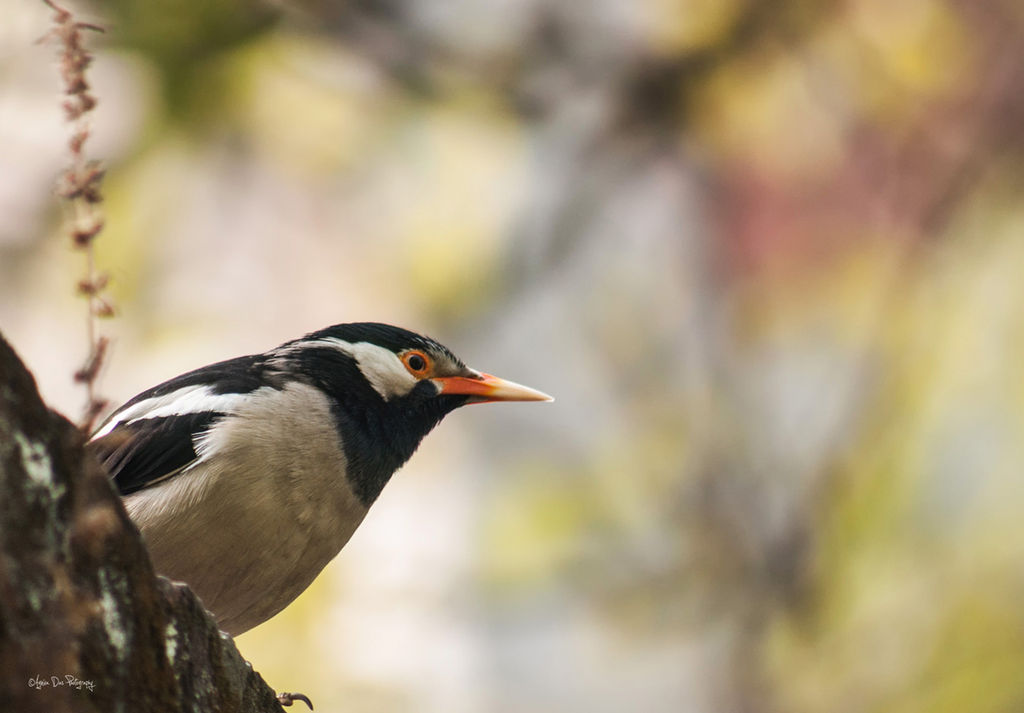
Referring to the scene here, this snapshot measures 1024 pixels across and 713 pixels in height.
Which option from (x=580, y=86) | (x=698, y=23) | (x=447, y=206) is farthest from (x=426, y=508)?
(x=698, y=23)

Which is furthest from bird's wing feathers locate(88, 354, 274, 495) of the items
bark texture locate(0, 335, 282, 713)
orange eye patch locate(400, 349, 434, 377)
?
bark texture locate(0, 335, 282, 713)

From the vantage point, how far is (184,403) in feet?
12.4

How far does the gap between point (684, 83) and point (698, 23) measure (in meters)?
0.39

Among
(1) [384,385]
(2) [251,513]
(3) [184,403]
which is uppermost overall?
(1) [384,385]

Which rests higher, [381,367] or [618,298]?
[618,298]

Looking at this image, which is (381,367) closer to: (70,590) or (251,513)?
(251,513)

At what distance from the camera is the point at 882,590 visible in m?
6.46

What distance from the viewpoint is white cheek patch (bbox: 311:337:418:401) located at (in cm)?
435

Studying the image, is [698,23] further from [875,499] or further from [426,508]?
[426,508]

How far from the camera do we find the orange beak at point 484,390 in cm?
459
